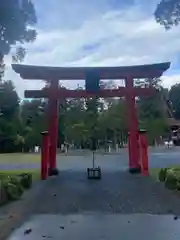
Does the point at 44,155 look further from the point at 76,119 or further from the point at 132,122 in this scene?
the point at 76,119

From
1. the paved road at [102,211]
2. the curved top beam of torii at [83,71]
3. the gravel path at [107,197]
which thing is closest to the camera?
the paved road at [102,211]

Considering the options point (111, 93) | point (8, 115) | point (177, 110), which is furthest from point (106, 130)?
point (111, 93)

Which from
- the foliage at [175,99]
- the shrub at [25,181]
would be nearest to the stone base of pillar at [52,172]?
the shrub at [25,181]

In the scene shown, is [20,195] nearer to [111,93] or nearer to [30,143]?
[111,93]

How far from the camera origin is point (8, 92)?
141ft

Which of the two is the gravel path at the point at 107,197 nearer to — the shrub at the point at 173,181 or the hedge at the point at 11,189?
the shrub at the point at 173,181

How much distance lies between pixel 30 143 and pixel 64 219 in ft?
117

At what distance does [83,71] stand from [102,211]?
407 inches

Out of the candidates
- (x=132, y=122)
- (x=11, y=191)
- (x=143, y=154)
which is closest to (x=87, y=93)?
(x=132, y=122)

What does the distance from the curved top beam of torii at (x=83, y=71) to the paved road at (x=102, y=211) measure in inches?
214

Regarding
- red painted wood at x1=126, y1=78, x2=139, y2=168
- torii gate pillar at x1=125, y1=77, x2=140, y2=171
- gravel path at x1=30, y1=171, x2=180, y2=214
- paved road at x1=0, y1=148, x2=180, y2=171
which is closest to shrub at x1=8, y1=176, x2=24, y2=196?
gravel path at x1=30, y1=171, x2=180, y2=214

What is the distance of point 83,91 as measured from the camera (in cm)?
1961

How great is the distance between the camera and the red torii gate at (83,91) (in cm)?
1927

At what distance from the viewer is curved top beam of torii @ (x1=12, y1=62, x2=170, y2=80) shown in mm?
19188
